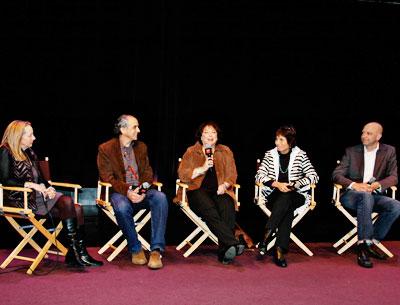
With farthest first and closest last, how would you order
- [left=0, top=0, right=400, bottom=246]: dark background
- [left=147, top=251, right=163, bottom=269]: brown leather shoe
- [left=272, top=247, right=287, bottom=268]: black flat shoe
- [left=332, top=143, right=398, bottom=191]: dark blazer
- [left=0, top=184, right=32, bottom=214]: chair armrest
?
[left=0, top=0, right=400, bottom=246]: dark background
[left=332, top=143, right=398, bottom=191]: dark blazer
[left=272, top=247, right=287, bottom=268]: black flat shoe
[left=147, top=251, right=163, bottom=269]: brown leather shoe
[left=0, top=184, right=32, bottom=214]: chair armrest

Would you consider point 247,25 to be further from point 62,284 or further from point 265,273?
point 62,284

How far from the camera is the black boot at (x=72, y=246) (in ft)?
13.4

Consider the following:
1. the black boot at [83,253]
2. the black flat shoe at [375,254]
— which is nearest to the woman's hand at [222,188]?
the black boot at [83,253]

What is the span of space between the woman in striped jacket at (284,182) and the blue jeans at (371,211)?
0.37 m

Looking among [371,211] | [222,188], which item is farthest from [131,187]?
[371,211]

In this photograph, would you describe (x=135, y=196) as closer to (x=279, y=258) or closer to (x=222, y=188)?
(x=222, y=188)

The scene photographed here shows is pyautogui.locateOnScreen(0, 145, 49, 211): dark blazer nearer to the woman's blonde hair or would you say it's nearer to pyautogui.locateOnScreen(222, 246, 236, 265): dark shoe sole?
the woman's blonde hair

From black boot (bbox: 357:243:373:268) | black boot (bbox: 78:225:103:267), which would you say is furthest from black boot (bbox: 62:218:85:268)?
black boot (bbox: 357:243:373:268)

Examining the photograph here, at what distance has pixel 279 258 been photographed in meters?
4.44

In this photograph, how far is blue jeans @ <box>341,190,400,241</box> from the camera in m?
4.73

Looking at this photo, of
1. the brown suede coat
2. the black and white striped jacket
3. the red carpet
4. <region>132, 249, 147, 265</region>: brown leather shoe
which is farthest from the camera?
the black and white striped jacket

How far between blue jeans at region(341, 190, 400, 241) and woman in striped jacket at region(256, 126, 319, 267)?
0.37 m

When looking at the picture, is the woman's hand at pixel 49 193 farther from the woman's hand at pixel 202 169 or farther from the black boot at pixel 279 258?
the black boot at pixel 279 258

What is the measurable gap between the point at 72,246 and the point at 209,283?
3.48 feet
